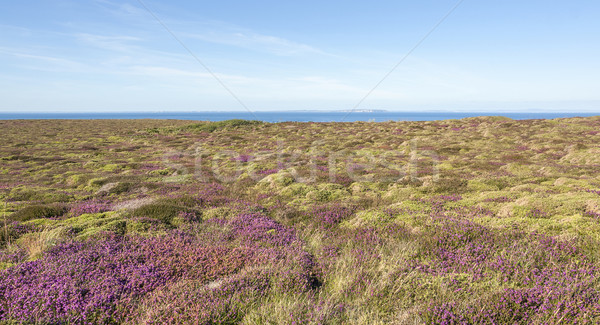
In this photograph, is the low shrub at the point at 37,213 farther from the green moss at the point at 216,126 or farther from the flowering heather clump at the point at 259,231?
the green moss at the point at 216,126

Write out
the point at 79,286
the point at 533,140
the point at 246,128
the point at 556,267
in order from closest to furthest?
the point at 79,286
the point at 556,267
the point at 533,140
the point at 246,128

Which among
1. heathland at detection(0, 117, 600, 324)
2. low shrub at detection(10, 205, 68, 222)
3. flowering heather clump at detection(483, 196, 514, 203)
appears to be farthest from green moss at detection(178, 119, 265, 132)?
flowering heather clump at detection(483, 196, 514, 203)

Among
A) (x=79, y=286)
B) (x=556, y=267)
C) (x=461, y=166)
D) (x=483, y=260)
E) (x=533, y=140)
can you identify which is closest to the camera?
(x=79, y=286)

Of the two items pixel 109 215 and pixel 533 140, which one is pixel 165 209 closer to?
pixel 109 215

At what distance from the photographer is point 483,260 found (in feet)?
20.1

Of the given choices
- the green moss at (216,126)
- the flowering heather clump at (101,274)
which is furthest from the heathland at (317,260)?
the green moss at (216,126)

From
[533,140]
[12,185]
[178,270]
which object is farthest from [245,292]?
[533,140]

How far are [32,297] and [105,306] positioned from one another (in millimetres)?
1103

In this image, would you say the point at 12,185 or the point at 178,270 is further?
the point at 12,185

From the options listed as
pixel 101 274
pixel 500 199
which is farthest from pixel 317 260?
pixel 500 199

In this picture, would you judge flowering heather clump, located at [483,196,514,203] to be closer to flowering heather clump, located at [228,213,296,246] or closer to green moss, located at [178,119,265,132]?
flowering heather clump, located at [228,213,296,246]

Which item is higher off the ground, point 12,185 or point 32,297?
point 32,297

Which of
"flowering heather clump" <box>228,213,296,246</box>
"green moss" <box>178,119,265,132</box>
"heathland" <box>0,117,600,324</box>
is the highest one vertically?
"green moss" <box>178,119,265,132</box>

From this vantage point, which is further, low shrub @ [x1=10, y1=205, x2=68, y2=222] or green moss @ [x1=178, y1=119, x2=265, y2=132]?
green moss @ [x1=178, y1=119, x2=265, y2=132]
